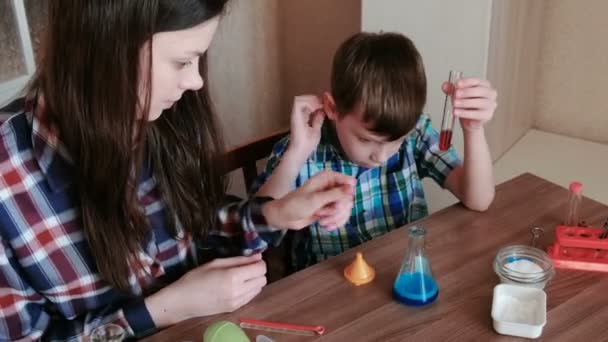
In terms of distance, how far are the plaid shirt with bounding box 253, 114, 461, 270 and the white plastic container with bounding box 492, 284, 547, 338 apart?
409 mm

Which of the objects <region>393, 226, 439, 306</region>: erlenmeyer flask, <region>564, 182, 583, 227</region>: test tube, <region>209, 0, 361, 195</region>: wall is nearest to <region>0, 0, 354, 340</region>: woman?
<region>393, 226, 439, 306</region>: erlenmeyer flask

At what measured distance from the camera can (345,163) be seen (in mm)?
1354

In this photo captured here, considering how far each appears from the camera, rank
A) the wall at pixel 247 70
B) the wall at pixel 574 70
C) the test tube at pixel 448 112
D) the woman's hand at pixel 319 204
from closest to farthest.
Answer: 1. the woman's hand at pixel 319 204
2. the test tube at pixel 448 112
3. the wall at pixel 574 70
4. the wall at pixel 247 70

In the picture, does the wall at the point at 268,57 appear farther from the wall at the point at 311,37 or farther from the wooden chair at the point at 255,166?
the wooden chair at the point at 255,166

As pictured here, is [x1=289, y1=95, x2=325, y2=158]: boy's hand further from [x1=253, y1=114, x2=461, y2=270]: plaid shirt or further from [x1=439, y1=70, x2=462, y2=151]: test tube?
[x1=439, y1=70, x2=462, y2=151]: test tube

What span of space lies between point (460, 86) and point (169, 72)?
1.68ft

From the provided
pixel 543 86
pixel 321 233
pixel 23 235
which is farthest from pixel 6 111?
pixel 543 86

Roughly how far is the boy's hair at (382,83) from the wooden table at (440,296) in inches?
7.5

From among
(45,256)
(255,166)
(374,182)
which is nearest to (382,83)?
(374,182)

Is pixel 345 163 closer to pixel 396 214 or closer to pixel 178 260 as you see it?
pixel 396 214

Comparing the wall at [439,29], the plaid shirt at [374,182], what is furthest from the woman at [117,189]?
the wall at [439,29]

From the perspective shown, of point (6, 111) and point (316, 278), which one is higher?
point (6, 111)

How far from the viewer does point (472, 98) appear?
116 centimetres

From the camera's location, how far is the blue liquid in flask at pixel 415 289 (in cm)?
Result: 98
